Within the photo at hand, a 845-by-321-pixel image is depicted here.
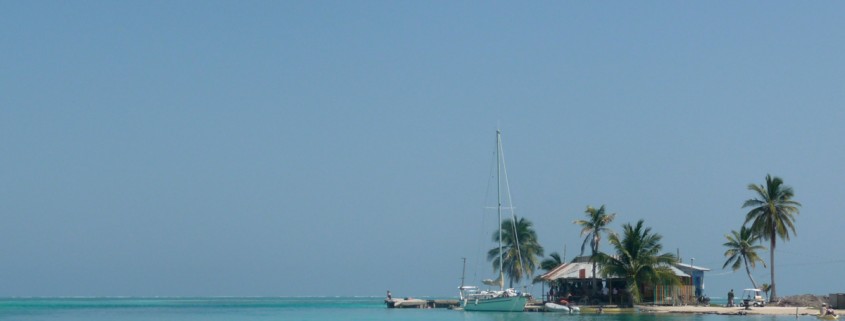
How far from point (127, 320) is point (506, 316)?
26.8 meters

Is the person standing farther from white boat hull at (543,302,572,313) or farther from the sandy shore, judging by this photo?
white boat hull at (543,302,572,313)

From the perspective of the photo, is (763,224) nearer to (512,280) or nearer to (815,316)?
(815,316)

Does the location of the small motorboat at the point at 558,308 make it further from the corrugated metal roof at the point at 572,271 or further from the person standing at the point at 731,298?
the person standing at the point at 731,298

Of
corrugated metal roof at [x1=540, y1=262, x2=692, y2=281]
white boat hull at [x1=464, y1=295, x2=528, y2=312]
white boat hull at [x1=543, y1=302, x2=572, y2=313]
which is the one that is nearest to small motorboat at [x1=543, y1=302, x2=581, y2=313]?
white boat hull at [x1=543, y1=302, x2=572, y2=313]

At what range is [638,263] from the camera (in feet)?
203

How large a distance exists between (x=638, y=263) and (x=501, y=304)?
10.2 m

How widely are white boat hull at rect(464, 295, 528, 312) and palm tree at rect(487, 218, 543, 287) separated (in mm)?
17131

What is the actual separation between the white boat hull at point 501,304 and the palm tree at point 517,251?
56.2 ft

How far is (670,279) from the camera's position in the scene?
203 feet

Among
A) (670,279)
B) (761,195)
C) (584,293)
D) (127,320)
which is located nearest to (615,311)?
(670,279)

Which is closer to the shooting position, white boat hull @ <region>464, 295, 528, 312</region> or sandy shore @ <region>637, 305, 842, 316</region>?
sandy shore @ <region>637, 305, 842, 316</region>

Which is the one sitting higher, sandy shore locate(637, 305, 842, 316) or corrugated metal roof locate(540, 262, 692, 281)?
corrugated metal roof locate(540, 262, 692, 281)

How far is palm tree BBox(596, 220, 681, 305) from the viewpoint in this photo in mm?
61688

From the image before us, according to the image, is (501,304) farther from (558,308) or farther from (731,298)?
(731,298)
